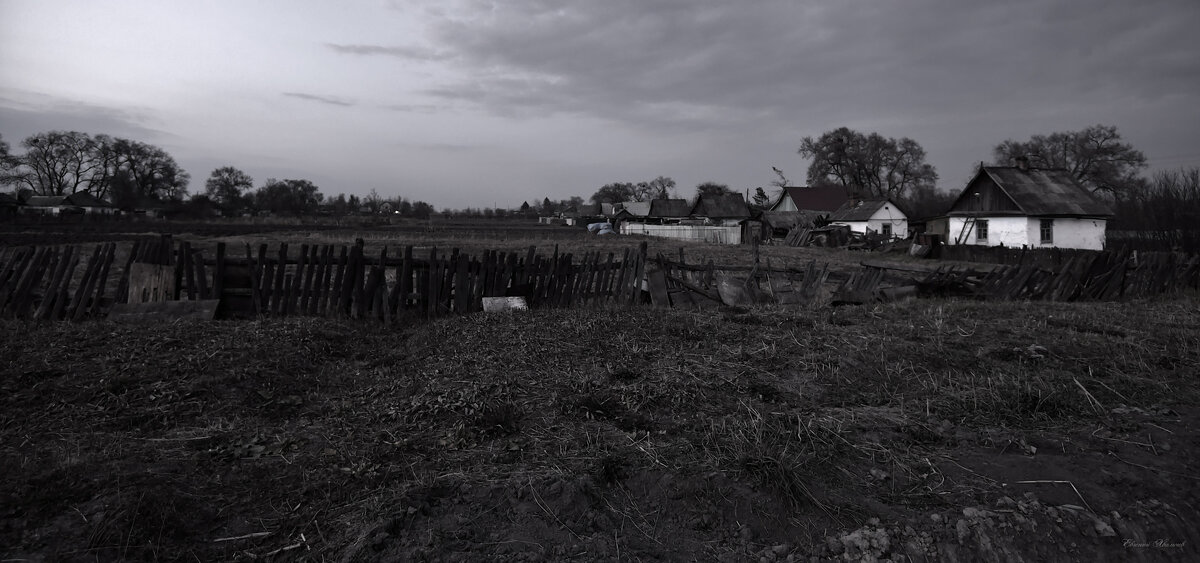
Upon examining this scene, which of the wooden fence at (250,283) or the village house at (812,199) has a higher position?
the village house at (812,199)

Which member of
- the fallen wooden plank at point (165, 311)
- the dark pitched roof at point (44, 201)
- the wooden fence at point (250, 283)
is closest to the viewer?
the fallen wooden plank at point (165, 311)

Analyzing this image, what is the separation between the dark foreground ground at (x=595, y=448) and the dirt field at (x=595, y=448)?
0.06 ft

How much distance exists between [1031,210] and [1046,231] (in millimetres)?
1799

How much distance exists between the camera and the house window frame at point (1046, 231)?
31.4 metres

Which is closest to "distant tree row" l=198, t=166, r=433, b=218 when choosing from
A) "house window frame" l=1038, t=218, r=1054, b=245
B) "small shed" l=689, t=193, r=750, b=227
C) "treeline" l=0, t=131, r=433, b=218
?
"treeline" l=0, t=131, r=433, b=218

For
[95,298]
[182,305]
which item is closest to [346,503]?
[182,305]

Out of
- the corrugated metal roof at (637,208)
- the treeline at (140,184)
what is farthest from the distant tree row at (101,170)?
the corrugated metal roof at (637,208)

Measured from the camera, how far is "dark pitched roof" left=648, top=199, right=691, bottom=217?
62.0 meters

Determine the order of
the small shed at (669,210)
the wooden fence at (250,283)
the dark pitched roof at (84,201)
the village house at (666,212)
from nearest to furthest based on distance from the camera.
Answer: the wooden fence at (250,283), the small shed at (669,210), the village house at (666,212), the dark pitched roof at (84,201)

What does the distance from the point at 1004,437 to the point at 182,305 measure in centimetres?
834

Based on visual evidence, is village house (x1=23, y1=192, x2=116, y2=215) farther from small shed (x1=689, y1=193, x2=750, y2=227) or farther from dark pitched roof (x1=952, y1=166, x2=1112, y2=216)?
dark pitched roof (x1=952, y1=166, x2=1112, y2=216)

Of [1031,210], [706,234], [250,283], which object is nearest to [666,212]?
[706,234]

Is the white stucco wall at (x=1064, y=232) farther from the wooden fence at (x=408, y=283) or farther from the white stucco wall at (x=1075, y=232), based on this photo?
the wooden fence at (x=408, y=283)

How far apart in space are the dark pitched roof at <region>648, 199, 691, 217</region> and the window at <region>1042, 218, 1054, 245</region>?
3322 cm
